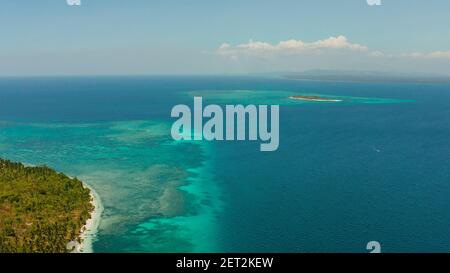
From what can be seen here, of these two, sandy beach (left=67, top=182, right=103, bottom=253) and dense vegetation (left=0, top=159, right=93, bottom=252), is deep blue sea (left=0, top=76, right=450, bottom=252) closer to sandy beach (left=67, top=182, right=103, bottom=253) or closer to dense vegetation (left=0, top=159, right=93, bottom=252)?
sandy beach (left=67, top=182, right=103, bottom=253)

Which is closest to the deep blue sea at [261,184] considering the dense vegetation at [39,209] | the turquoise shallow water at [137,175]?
the turquoise shallow water at [137,175]

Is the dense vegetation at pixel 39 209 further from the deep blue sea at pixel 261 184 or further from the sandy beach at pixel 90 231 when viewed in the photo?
the deep blue sea at pixel 261 184

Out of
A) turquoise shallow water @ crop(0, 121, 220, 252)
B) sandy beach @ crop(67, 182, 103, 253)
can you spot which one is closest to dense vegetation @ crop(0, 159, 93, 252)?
sandy beach @ crop(67, 182, 103, 253)

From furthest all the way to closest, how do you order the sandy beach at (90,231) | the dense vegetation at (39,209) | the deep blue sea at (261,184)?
1. the deep blue sea at (261,184)
2. the dense vegetation at (39,209)
3. the sandy beach at (90,231)
